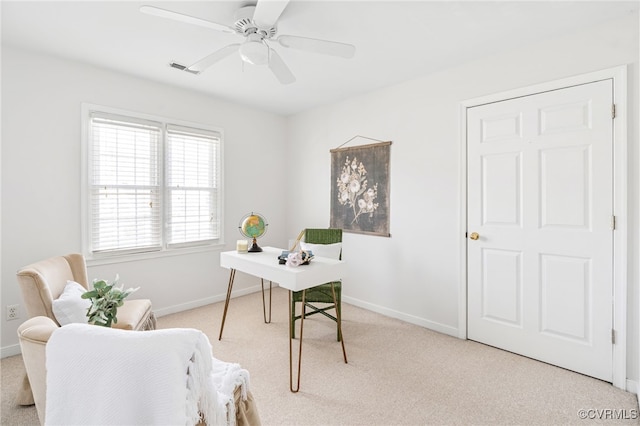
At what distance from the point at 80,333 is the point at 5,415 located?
160 centimetres

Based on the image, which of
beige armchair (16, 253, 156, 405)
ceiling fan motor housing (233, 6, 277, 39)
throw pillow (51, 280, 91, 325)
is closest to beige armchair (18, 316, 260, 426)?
beige armchair (16, 253, 156, 405)

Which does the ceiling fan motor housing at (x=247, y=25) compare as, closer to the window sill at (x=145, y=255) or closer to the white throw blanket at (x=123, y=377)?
the white throw blanket at (x=123, y=377)

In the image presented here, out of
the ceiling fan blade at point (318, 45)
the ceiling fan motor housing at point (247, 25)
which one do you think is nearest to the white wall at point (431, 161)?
the ceiling fan blade at point (318, 45)

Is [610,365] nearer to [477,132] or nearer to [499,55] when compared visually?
[477,132]

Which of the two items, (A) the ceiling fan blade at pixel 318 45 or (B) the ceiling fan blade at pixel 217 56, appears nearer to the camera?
(A) the ceiling fan blade at pixel 318 45

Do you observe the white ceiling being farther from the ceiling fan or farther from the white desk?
the white desk

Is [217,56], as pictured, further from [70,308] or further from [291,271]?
[70,308]

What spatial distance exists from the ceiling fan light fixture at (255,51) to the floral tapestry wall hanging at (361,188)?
1837mm

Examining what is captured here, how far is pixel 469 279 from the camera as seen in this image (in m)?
2.90

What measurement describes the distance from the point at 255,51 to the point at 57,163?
2167mm

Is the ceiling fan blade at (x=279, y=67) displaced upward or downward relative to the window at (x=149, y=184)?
upward

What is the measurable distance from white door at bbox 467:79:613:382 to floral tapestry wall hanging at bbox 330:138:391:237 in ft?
3.07

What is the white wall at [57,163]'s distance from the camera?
257cm

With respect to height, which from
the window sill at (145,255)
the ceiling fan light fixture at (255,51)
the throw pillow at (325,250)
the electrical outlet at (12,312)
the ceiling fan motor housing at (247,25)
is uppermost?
the ceiling fan motor housing at (247,25)
